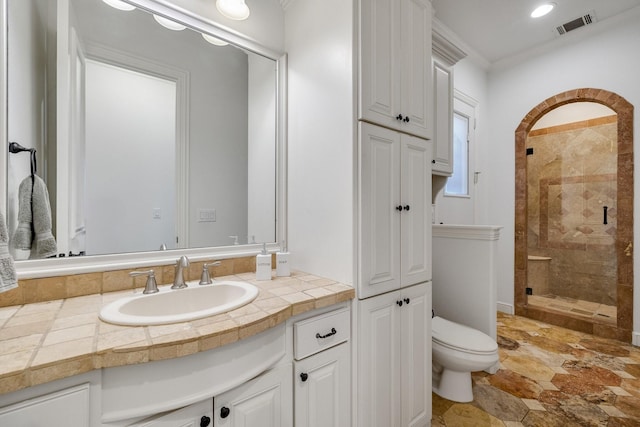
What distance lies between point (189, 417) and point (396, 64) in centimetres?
159

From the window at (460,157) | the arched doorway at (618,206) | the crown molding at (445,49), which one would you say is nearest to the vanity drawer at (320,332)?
the crown molding at (445,49)

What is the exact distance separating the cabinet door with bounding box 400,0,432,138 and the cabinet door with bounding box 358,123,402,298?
0.61ft

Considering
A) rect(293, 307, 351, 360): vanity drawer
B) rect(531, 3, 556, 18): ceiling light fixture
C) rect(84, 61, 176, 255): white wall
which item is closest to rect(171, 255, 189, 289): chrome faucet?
rect(84, 61, 176, 255): white wall

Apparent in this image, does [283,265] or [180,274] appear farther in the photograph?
[283,265]

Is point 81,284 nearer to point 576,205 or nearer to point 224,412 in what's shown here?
point 224,412

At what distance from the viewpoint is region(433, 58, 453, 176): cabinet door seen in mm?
1880

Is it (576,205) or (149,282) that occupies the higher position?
(576,205)

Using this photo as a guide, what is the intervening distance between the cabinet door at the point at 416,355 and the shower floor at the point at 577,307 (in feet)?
7.79

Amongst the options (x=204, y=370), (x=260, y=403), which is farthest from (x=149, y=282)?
(x=260, y=403)

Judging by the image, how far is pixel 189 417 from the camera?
787mm

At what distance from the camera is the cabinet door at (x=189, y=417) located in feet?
2.45

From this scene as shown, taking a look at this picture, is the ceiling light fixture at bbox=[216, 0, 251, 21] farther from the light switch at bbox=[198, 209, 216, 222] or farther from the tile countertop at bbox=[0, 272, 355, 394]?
the tile countertop at bbox=[0, 272, 355, 394]

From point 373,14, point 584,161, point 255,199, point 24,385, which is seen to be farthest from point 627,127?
point 24,385

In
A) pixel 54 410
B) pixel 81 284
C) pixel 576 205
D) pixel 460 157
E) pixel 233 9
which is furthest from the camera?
pixel 576 205
